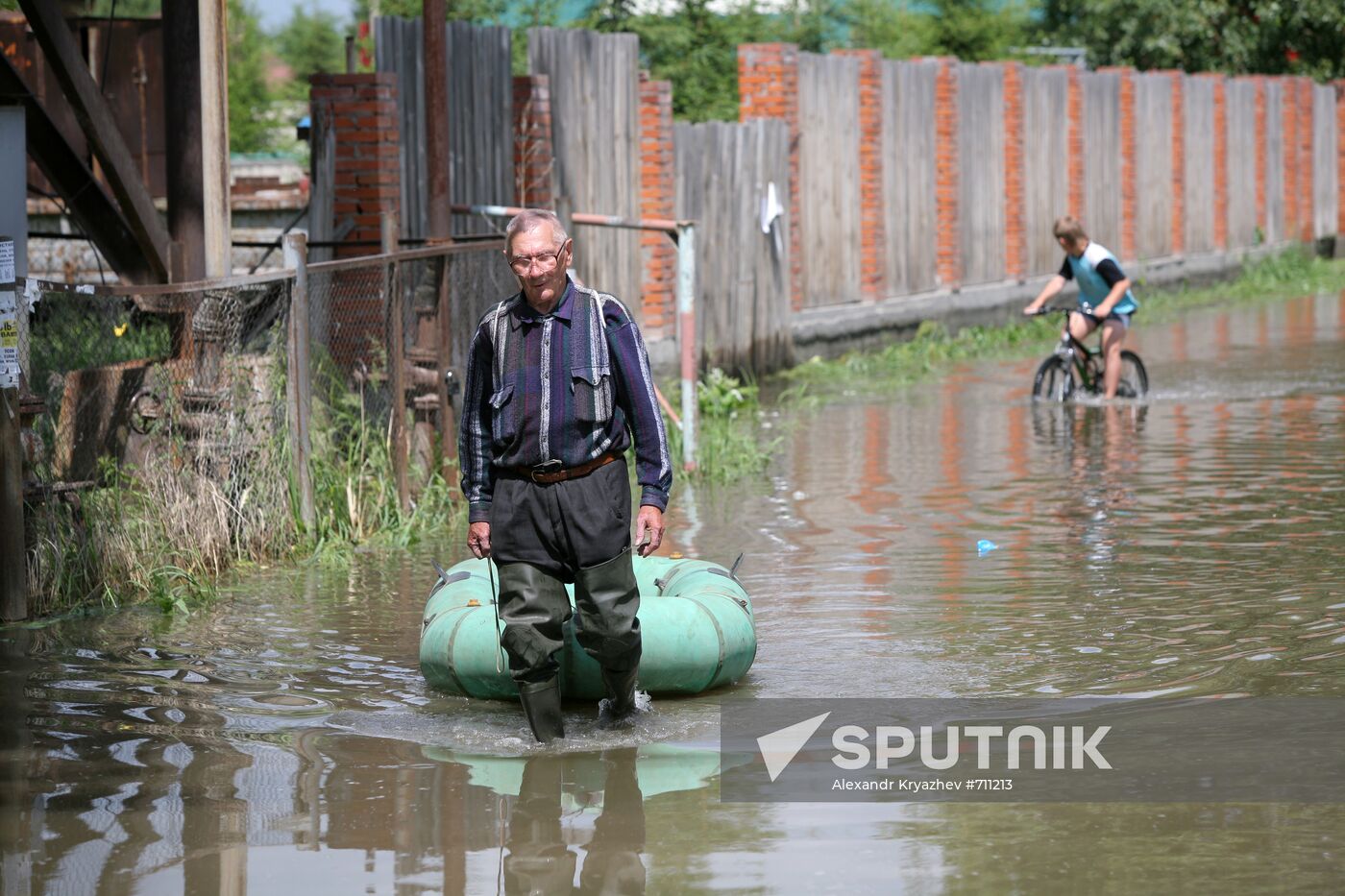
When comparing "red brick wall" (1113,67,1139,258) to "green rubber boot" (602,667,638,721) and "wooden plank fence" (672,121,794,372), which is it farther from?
"green rubber boot" (602,667,638,721)

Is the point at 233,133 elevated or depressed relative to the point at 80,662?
elevated

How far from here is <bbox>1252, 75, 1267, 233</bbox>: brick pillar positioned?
3288 cm

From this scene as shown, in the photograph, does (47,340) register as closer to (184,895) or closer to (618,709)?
(618,709)

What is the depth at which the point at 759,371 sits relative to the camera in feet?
59.5

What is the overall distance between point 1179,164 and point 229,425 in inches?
908

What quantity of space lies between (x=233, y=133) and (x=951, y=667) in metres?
28.0

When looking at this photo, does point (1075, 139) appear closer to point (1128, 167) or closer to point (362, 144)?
point (1128, 167)

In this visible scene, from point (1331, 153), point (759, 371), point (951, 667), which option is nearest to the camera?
point (951, 667)

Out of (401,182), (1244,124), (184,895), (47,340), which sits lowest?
(184,895)

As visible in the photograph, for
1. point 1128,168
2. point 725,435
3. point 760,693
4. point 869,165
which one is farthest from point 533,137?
point 1128,168

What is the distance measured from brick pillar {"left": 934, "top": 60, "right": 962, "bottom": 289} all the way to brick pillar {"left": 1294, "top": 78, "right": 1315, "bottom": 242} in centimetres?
1472

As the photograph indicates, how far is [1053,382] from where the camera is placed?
52.9ft

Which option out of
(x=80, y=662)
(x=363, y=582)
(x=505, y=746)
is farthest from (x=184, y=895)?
(x=363, y=582)

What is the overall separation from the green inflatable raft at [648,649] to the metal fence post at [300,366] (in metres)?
2.82
